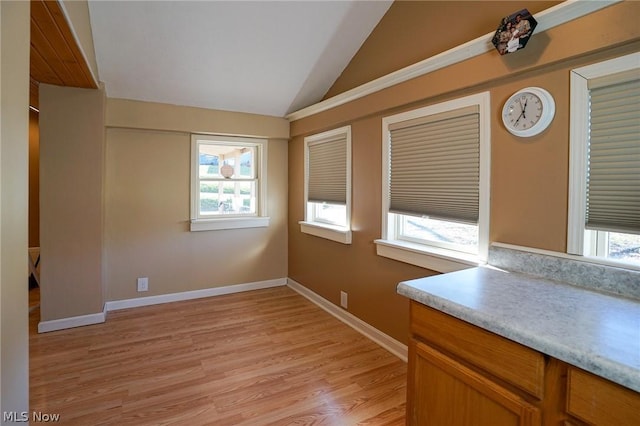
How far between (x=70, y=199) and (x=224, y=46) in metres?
1.97

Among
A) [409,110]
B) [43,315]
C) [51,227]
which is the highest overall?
[409,110]

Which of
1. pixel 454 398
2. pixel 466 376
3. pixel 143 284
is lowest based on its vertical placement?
pixel 143 284

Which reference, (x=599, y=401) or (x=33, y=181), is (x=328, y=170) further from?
(x=33, y=181)

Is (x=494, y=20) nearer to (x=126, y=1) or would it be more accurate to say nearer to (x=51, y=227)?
(x=126, y=1)

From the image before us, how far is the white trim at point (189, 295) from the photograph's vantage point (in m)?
3.55

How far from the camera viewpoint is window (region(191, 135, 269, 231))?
388 cm

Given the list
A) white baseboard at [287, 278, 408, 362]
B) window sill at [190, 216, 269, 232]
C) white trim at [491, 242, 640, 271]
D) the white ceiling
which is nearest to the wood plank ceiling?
the white ceiling

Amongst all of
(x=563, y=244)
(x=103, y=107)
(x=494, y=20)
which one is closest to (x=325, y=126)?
(x=494, y=20)

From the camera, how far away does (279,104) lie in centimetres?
390

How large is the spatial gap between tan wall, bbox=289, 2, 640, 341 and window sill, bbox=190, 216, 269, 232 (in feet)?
4.80

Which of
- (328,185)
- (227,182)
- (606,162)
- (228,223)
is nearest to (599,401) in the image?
(606,162)

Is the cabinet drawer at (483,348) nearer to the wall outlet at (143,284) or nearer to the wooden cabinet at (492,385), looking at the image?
the wooden cabinet at (492,385)

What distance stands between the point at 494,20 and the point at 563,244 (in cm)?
137

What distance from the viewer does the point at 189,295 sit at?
12.7 ft
